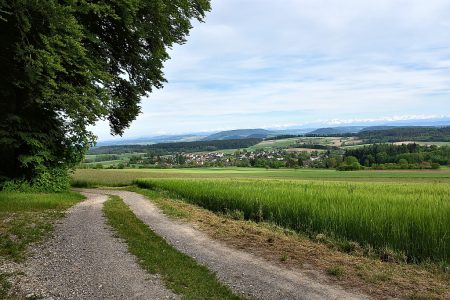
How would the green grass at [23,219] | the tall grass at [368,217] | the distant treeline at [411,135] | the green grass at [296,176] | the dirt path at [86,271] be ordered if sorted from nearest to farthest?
the dirt path at [86,271] < the tall grass at [368,217] < the green grass at [23,219] < the green grass at [296,176] < the distant treeline at [411,135]

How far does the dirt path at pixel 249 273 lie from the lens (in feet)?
24.3

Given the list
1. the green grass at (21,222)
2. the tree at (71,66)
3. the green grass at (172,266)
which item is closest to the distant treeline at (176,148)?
the tree at (71,66)

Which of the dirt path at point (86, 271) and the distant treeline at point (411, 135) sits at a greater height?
the dirt path at point (86, 271)

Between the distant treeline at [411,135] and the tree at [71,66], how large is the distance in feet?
393

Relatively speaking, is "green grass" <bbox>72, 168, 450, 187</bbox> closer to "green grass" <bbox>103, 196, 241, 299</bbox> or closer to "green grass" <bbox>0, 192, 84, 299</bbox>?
"green grass" <bbox>0, 192, 84, 299</bbox>

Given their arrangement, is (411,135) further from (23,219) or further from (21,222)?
(21,222)

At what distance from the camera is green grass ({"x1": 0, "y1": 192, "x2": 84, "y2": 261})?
1066 cm

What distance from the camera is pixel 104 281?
7.93 meters

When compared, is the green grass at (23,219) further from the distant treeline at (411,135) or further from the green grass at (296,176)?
the distant treeline at (411,135)

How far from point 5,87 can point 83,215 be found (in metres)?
8.85

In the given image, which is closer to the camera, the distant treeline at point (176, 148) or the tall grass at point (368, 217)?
the tall grass at point (368, 217)

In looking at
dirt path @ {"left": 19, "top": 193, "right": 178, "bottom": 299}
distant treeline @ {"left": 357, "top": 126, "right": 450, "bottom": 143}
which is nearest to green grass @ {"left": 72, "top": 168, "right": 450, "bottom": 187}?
dirt path @ {"left": 19, "top": 193, "right": 178, "bottom": 299}

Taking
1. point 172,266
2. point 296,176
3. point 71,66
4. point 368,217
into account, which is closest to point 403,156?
point 296,176

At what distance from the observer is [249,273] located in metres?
8.80
